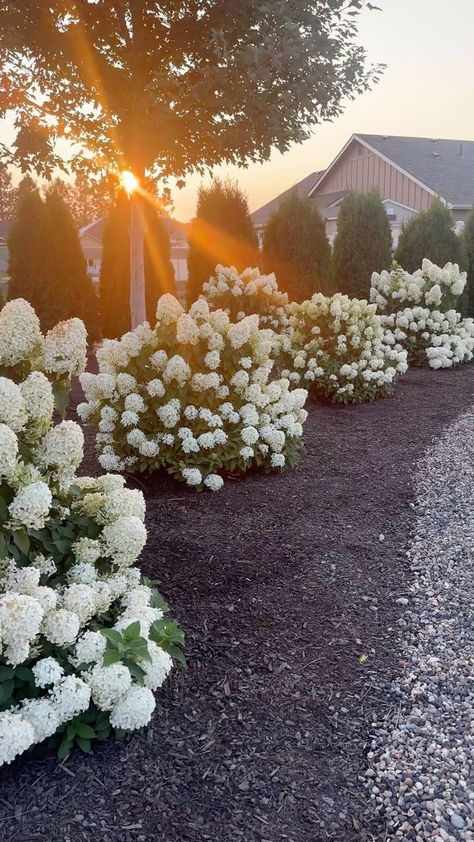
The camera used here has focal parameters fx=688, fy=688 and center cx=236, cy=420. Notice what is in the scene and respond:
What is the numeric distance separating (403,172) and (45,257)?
55.3 feet

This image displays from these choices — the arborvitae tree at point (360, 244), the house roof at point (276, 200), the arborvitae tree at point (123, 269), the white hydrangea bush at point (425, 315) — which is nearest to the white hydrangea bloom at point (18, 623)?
the white hydrangea bush at point (425, 315)

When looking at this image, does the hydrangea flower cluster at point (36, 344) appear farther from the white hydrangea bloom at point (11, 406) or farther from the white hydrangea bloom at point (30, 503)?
the white hydrangea bloom at point (30, 503)

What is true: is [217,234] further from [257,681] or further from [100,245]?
[100,245]

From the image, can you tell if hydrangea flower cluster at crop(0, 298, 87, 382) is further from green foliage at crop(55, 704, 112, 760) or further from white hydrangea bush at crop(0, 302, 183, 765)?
green foliage at crop(55, 704, 112, 760)

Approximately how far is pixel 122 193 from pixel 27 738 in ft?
25.1

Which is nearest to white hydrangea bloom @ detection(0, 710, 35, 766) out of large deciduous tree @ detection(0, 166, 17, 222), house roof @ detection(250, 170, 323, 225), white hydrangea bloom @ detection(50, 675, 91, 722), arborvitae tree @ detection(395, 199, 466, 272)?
white hydrangea bloom @ detection(50, 675, 91, 722)

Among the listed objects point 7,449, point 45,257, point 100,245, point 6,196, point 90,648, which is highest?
point 6,196

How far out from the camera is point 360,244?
1035cm

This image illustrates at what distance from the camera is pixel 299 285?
33.0ft

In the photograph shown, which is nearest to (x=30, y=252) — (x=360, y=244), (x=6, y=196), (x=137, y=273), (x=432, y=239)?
(x=137, y=273)

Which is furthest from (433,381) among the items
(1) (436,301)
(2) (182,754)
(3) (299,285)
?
(2) (182,754)

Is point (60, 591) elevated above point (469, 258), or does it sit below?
below

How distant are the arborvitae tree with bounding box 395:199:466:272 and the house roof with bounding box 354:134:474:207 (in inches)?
444

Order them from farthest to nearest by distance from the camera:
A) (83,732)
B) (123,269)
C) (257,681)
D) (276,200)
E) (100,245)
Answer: (100,245), (276,200), (123,269), (257,681), (83,732)
